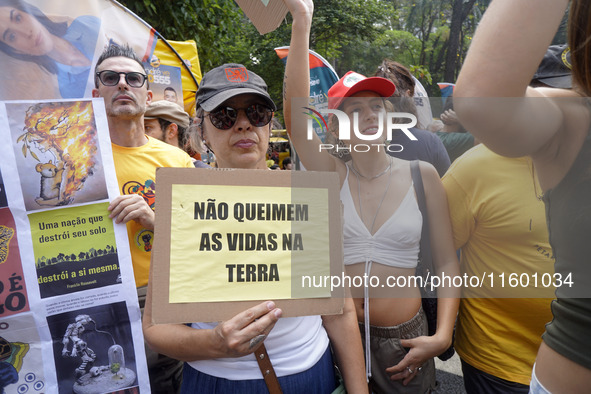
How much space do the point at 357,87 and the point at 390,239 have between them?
694 millimetres

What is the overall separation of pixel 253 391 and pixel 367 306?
59cm

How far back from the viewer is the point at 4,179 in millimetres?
1493

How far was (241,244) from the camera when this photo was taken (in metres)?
1.14

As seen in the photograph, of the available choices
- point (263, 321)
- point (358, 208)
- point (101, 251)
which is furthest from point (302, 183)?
point (101, 251)

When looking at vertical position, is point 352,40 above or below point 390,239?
above

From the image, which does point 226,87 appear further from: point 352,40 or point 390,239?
point 352,40

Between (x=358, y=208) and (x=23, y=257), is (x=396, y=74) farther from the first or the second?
(x=23, y=257)

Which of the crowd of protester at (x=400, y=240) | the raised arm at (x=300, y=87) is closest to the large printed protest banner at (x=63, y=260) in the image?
the crowd of protester at (x=400, y=240)

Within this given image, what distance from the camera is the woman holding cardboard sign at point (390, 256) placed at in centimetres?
159

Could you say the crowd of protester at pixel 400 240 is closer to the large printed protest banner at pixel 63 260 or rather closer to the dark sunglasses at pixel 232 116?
the dark sunglasses at pixel 232 116

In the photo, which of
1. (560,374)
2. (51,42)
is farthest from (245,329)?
(51,42)

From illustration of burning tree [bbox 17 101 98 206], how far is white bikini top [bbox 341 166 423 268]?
1.11 meters

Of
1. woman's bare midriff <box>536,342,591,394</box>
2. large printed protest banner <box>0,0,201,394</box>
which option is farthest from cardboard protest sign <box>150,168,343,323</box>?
large printed protest banner <box>0,0,201,394</box>

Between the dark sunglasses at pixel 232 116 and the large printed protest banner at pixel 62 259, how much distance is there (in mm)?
500
